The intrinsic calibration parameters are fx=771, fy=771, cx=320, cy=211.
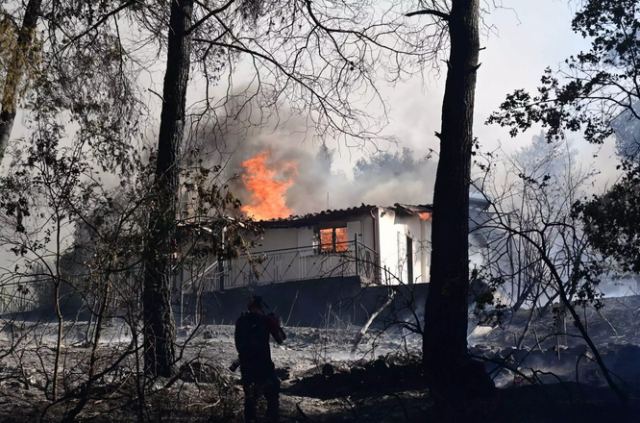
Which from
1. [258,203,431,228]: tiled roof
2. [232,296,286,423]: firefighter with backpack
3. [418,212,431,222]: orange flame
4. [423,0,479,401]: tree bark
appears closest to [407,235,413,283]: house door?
[418,212,431,222]: orange flame

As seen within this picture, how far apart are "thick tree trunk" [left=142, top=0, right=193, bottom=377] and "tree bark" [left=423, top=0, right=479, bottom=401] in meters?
3.38

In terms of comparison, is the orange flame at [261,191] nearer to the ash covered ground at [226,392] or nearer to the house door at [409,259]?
the house door at [409,259]

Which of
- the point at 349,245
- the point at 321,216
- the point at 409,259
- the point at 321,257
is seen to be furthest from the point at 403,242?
the point at 321,257

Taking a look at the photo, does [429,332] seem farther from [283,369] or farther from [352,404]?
[283,369]

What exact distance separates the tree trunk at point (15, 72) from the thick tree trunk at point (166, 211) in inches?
78.2

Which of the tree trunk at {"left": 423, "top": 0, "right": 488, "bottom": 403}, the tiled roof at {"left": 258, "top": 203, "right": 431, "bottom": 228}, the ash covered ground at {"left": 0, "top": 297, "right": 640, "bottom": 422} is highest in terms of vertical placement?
the tiled roof at {"left": 258, "top": 203, "right": 431, "bottom": 228}

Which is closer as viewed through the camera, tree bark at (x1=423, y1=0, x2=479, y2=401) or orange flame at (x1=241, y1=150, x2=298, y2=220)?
tree bark at (x1=423, y1=0, x2=479, y2=401)

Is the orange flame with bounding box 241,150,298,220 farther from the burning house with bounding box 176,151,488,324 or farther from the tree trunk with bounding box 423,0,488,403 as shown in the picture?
the tree trunk with bounding box 423,0,488,403

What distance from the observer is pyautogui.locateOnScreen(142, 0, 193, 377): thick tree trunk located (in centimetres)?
868

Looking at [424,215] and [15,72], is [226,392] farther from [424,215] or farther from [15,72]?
[424,215]

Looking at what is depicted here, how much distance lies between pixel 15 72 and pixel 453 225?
229 inches

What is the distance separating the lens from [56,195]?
30.6 feet

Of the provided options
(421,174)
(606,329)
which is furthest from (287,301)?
(421,174)

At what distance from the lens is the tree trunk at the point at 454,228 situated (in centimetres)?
973
